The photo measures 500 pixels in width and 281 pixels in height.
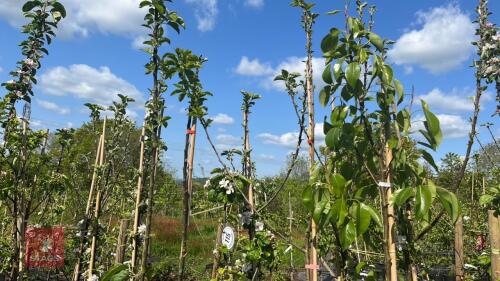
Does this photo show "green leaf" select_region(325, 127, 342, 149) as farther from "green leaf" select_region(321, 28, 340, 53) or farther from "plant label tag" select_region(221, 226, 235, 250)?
"plant label tag" select_region(221, 226, 235, 250)

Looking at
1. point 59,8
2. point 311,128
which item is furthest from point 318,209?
point 59,8

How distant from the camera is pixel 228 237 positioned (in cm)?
277

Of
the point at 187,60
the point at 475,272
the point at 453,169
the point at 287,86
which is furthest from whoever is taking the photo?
the point at 453,169

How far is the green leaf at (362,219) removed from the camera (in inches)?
60.7

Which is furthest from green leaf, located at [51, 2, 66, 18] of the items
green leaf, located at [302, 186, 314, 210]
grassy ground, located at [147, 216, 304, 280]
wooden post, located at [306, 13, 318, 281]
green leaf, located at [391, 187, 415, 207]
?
grassy ground, located at [147, 216, 304, 280]

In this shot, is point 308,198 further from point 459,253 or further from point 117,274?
point 459,253

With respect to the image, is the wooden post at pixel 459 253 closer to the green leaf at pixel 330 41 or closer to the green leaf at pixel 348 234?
the green leaf at pixel 348 234

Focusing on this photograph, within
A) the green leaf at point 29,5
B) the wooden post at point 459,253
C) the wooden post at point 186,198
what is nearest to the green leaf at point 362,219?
the wooden post at point 186,198

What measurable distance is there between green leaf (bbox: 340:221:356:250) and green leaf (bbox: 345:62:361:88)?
1.70ft

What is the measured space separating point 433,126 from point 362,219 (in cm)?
43

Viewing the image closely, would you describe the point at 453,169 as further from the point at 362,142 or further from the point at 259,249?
the point at 362,142

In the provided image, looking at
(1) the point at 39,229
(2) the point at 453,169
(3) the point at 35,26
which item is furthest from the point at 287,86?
(2) the point at 453,169

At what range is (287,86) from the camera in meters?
2.68

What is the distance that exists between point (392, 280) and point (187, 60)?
62.1 inches
